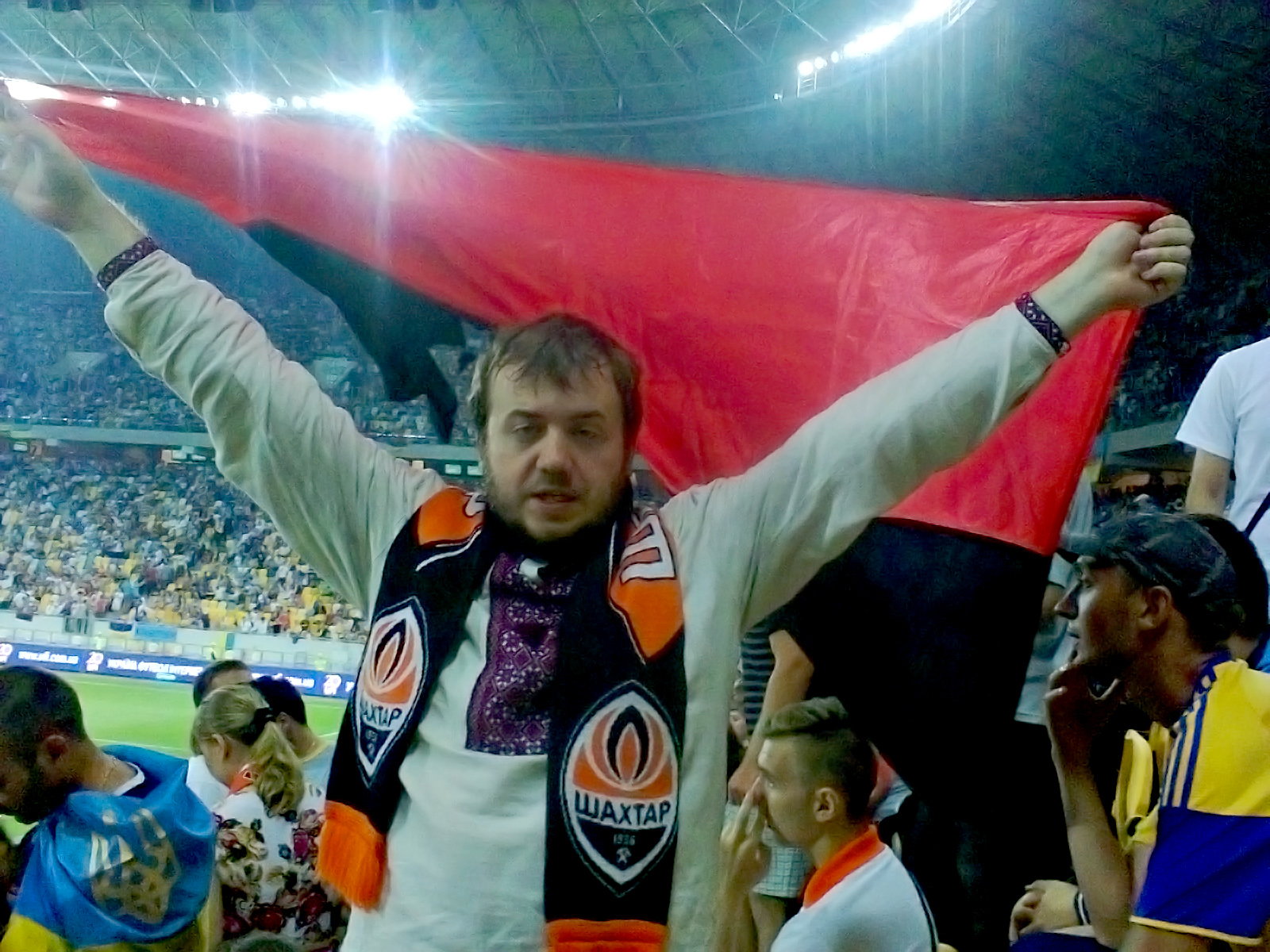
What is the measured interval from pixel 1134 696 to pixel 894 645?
0.36 meters

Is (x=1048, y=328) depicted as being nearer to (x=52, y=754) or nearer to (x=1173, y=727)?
(x=1173, y=727)

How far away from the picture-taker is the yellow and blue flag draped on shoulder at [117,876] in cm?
151

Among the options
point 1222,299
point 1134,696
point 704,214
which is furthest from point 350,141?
point 1222,299

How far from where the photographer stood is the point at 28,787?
1633mm

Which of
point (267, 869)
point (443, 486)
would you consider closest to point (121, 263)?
point (443, 486)

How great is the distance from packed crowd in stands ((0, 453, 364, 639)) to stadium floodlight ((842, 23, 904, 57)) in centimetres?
618

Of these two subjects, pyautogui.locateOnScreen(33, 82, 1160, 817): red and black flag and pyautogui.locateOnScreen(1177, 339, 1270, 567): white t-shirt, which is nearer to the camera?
pyautogui.locateOnScreen(33, 82, 1160, 817): red and black flag

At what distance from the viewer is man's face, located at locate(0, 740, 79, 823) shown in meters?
1.62

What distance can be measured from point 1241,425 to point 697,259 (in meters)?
0.97

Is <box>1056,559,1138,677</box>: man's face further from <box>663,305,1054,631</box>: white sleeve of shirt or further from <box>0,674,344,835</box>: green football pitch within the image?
<box>0,674,344,835</box>: green football pitch

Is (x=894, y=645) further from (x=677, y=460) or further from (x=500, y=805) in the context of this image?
(x=500, y=805)

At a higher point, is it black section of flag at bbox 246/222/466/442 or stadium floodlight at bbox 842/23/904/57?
stadium floodlight at bbox 842/23/904/57

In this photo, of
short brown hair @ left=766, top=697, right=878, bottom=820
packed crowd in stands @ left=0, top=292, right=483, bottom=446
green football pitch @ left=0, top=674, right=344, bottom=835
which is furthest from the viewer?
packed crowd in stands @ left=0, top=292, right=483, bottom=446

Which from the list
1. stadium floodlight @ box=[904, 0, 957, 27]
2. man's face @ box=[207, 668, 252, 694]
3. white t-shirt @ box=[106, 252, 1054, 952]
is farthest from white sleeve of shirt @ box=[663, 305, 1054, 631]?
stadium floodlight @ box=[904, 0, 957, 27]
